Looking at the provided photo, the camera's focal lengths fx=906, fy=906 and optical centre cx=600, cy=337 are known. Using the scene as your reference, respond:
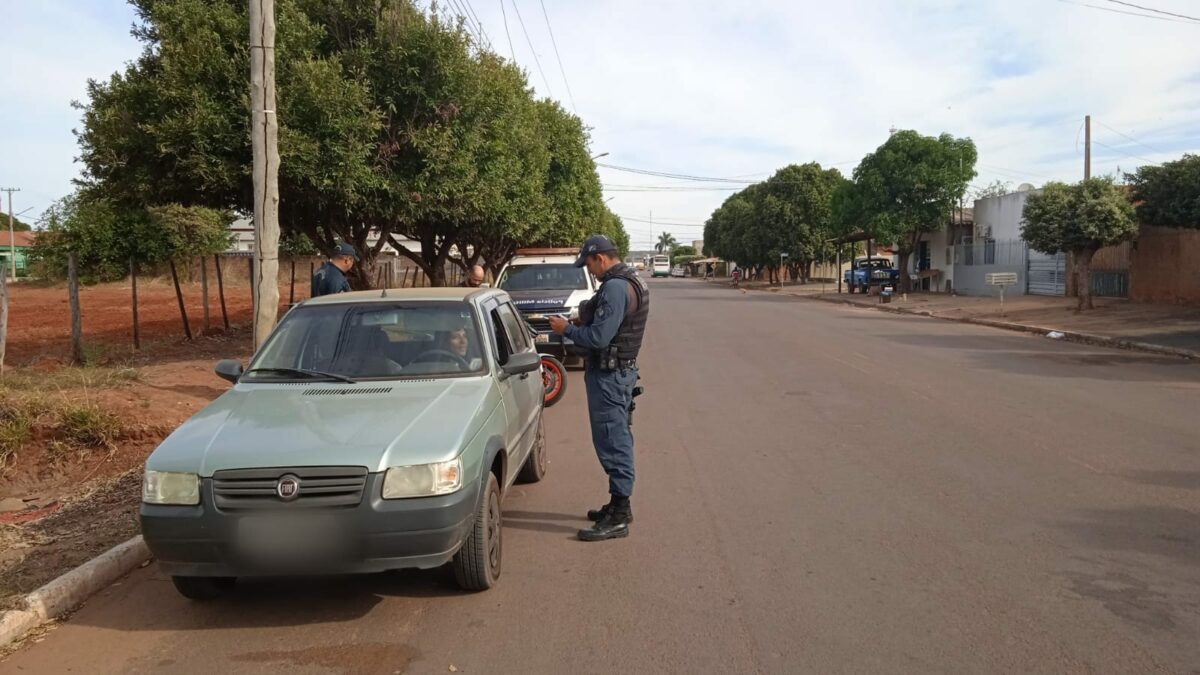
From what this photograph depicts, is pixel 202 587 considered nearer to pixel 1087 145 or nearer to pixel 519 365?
pixel 519 365

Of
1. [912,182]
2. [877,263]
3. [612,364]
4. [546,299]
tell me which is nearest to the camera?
[612,364]

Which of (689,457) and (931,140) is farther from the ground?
(931,140)

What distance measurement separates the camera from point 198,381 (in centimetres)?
1123

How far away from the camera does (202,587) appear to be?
4.61 metres

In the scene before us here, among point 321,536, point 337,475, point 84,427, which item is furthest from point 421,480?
point 84,427

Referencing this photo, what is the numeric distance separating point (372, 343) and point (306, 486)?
1.75 meters

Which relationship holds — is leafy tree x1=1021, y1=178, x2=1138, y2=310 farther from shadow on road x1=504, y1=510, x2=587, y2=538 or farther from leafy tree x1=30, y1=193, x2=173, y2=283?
leafy tree x1=30, y1=193, x2=173, y2=283

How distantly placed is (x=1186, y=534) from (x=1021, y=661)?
2438mm

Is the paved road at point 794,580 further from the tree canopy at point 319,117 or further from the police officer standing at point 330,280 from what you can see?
the tree canopy at point 319,117

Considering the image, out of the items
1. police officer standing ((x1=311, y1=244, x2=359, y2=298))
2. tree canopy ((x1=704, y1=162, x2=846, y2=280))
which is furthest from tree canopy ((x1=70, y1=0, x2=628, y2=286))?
tree canopy ((x1=704, y1=162, x2=846, y2=280))

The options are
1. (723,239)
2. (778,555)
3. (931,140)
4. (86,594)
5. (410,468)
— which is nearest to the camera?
(410,468)

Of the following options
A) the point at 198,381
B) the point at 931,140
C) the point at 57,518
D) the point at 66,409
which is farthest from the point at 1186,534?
the point at 931,140

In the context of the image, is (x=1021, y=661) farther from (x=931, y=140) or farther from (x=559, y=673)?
(x=931, y=140)

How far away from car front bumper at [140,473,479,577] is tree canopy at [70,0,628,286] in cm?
875
